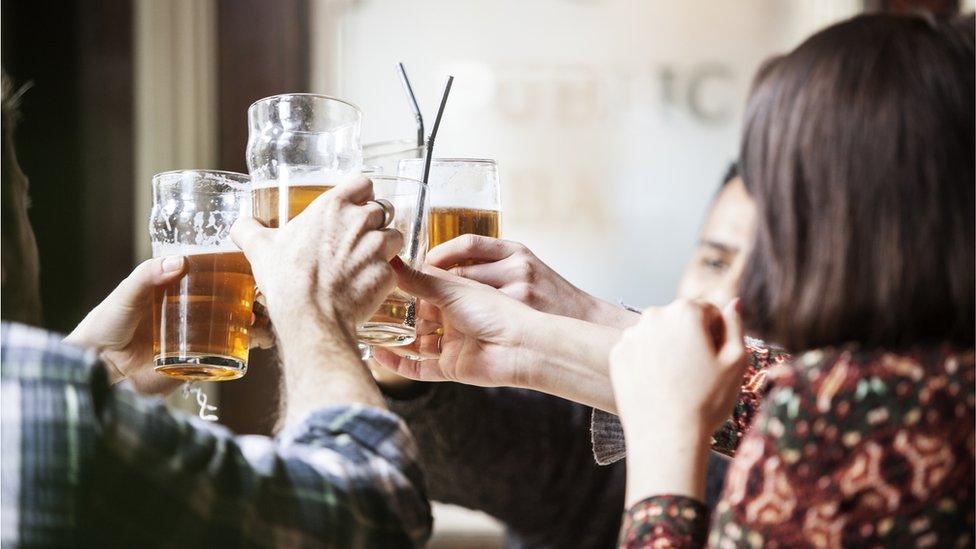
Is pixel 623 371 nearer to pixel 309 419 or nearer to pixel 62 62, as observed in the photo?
pixel 309 419

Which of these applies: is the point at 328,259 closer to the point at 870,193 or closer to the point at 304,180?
the point at 304,180

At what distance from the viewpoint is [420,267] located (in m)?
1.26

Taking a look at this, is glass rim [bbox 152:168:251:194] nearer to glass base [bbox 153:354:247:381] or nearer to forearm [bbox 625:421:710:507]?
glass base [bbox 153:354:247:381]

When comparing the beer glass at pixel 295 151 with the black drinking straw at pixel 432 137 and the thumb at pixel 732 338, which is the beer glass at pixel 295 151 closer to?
the black drinking straw at pixel 432 137

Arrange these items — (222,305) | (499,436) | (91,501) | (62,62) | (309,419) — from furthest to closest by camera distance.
A: (62,62) → (499,436) → (222,305) → (309,419) → (91,501)

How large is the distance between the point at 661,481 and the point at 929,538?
213 mm

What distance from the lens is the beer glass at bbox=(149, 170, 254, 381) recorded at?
3.95ft

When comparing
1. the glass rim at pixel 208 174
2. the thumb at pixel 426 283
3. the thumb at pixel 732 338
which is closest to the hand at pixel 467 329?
the thumb at pixel 426 283

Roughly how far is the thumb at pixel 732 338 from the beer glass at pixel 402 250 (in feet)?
1.26

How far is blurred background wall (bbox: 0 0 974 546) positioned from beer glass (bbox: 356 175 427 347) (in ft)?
6.00

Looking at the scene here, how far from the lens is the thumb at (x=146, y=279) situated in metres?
1.21

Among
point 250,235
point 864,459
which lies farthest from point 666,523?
point 250,235

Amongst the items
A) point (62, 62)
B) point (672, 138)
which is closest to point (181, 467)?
point (62, 62)

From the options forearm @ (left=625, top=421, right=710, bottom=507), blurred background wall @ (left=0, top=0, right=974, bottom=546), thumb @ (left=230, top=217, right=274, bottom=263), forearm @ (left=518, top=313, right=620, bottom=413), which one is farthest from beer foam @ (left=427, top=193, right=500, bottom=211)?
blurred background wall @ (left=0, top=0, right=974, bottom=546)
